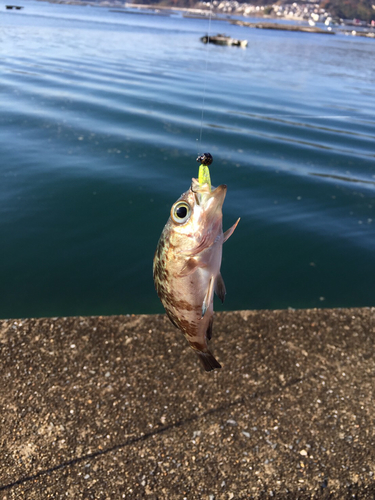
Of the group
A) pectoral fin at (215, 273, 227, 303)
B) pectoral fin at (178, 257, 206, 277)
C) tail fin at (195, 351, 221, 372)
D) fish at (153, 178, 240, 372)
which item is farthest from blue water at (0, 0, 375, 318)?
pectoral fin at (178, 257, 206, 277)

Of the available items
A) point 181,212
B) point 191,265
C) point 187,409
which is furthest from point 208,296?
point 187,409

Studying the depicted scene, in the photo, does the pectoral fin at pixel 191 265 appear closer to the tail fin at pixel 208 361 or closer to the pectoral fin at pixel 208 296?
the pectoral fin at pixel 208 296

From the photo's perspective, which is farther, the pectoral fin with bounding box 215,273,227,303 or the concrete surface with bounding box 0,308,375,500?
the concrete surface with bounding box 0,308,375,500

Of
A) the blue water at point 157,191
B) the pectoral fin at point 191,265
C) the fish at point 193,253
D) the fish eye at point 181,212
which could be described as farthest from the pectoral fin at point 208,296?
the blue water at point 157,191

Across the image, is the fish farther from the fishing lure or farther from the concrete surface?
the concrete surface

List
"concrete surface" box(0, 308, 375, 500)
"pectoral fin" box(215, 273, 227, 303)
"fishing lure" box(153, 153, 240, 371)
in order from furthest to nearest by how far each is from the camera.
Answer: "concrete surface" box(0, 308, 375, 500)
"pectoral fin" box(215, 273, 227, 303)
"fishing lure" box(153, 153, 240, 371)

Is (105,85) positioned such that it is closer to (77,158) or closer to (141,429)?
(77,158)

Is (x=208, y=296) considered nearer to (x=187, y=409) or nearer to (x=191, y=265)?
(x=191, y=265)
